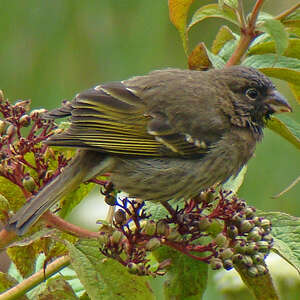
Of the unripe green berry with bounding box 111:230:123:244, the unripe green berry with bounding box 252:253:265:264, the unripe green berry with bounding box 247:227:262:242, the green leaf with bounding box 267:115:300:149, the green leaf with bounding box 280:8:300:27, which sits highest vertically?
the green leaf with bounding box 280:8:300:27

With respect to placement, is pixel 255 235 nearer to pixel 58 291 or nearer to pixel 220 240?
pixel 220 240

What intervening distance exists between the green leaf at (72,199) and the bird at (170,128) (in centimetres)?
6

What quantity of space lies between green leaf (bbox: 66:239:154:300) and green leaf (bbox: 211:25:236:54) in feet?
3.85

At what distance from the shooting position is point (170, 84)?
122 inches

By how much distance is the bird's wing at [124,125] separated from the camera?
281cm

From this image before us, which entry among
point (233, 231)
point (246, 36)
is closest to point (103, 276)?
point (233, 231)

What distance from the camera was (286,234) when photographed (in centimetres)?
243

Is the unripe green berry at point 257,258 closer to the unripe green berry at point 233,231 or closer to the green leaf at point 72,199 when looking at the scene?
the unripe green berry at point 233,231

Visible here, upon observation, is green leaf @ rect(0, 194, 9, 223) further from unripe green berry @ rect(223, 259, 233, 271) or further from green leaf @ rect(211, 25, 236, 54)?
green leaf @ rect(211, 25, 236, 54)

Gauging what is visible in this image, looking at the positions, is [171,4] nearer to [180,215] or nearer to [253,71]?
[253,71]

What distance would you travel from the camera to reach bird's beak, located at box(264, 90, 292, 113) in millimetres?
3113

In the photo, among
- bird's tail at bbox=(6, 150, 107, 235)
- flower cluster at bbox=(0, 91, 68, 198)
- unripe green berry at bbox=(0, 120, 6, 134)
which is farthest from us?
unripe green berry at bbox=(0, 120, 6, 134)

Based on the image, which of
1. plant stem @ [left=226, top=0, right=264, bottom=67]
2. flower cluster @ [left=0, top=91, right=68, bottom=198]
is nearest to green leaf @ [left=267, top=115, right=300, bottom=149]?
plant stem @ [left=226, top=0, right=264, bottom=67]

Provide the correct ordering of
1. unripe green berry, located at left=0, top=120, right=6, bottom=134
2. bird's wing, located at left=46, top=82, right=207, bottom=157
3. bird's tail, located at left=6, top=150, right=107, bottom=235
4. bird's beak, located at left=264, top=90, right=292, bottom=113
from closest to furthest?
1. bird's tail, located at left=6, top=150, right=107, bottom=235
2. unripe green berry, located at left=0, top=120, right=6, bottom=134
3. bird's wing, located at left=46, top=82, right=207, bottom=157
4. bird's beak, located at left=264, top=90, right=292, bottom=113
